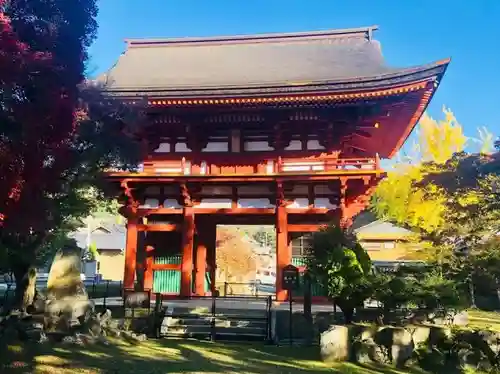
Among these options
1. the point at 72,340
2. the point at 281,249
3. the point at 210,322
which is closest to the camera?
the point at 72,340

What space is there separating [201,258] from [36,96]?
1218 centimetres

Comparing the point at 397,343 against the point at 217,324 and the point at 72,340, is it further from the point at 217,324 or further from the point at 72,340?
the point at 72,340

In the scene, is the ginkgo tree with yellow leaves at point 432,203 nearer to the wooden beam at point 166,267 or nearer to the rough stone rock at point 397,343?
the rough stone rock at point 397,343

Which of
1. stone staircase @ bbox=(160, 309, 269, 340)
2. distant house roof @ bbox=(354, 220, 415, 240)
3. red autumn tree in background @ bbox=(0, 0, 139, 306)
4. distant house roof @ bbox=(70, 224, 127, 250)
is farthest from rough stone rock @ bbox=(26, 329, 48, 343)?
distant house roof @ bbox=(70, 224, 127, 250)

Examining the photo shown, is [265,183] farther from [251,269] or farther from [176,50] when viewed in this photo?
[251,269]

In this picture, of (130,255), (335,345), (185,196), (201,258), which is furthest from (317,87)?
(130,255)

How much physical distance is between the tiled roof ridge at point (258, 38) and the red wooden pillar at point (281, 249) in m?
10.4

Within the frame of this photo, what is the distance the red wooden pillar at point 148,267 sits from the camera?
17125mm

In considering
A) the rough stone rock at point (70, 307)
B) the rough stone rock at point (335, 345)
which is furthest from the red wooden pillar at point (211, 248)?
the rough stone rock at point (335, 345)

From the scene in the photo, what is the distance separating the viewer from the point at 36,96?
6.56 metres

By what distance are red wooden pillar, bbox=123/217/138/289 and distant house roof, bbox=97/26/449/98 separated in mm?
4746

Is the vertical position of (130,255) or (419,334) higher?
(130,255)

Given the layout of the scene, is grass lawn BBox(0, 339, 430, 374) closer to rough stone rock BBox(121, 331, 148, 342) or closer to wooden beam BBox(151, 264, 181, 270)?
rough stone rock BBox(121, 331, 148, 342)

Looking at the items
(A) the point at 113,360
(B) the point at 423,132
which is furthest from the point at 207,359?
(B) the point at 423,132
